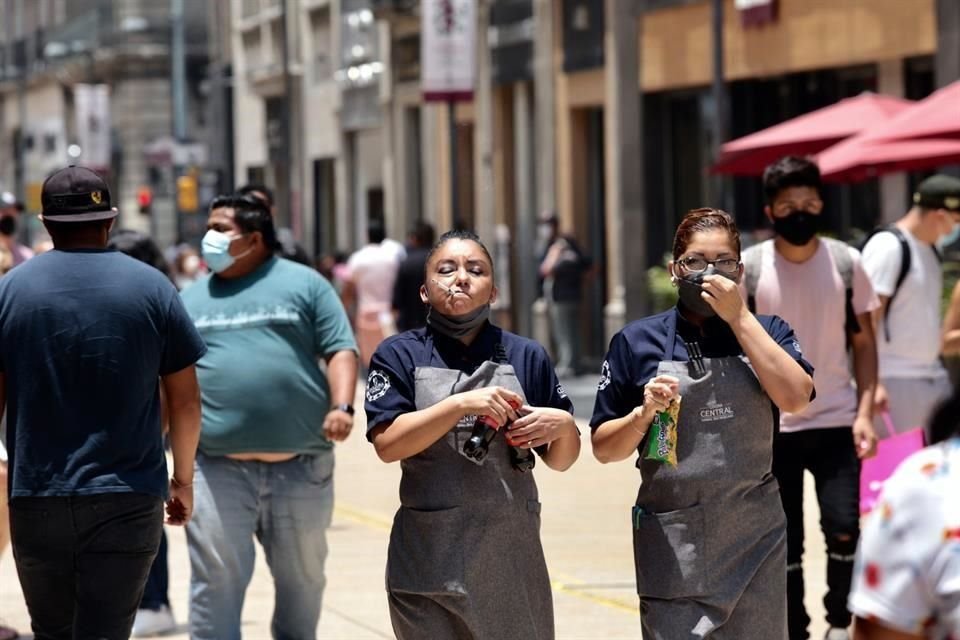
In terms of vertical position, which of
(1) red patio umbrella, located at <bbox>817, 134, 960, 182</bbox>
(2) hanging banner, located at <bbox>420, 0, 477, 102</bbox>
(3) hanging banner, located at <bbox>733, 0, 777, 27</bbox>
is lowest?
(1) red patio umbrella, located at <bbox>817, 134, 960, 182</bbox>

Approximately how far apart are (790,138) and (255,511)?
Answer: 9.81 metres

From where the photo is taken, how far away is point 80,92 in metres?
53.8

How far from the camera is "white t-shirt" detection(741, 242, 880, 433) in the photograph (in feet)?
26.3

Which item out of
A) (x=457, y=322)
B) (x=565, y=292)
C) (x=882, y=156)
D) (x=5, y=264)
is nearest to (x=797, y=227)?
(x=457, y=322)

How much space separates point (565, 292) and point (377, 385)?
66.1 ft

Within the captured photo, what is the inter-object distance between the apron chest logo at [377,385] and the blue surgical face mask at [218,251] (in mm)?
2310

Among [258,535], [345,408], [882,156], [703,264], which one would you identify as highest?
[882,156]

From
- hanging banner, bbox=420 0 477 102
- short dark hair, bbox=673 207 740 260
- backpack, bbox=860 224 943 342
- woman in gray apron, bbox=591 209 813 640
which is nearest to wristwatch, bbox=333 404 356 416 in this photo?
woman in gray apron, bbox=591 209 813 640

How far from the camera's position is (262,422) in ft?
26.8

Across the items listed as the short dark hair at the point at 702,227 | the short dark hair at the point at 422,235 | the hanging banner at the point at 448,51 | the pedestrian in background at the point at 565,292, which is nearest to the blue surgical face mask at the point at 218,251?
the short dark hair at the point at 702,227

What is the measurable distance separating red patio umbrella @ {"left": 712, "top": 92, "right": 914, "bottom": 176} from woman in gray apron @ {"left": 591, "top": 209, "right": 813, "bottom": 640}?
11.0 metres

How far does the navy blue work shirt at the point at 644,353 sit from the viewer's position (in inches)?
238

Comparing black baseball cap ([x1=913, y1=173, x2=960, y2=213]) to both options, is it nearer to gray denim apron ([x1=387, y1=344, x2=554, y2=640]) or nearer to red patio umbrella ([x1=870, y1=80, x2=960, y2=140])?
red patio umbrella ([x1=870, y1=80, x2=960, y2=140])

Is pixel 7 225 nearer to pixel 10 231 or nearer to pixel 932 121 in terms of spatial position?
pixel 10 231
